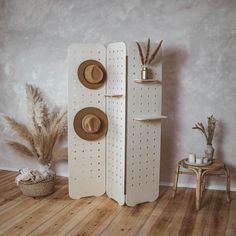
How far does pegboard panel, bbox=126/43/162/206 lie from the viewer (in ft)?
10.8

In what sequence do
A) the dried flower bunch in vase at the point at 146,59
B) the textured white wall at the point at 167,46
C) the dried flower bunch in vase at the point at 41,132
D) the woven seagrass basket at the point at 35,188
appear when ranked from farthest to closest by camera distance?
1. the dried flower bunch in vase at the point at 41,132
2. the textured white wall at the point at 167,46
3. the woven seagrass basket at the point at 35,188
4. the dried flower bunch in vase at the point at 146,59

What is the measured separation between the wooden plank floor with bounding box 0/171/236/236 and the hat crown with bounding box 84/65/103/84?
4.15 ft

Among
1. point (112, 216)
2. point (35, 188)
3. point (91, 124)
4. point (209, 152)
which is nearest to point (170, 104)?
point (209, 152)

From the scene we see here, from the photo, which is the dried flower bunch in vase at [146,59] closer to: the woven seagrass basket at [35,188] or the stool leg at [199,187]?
the stool leg at [199,187]

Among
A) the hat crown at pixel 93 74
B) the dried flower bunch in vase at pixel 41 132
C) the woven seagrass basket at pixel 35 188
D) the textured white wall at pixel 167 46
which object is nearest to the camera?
the hat crown at pixel 93 74

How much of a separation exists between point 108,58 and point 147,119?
77 cm

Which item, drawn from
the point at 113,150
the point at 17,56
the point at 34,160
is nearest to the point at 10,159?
the point at 34,160

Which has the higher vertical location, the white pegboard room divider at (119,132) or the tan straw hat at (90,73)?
the tan straw hat at (90,73)

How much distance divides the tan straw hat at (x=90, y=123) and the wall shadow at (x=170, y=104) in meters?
0.87

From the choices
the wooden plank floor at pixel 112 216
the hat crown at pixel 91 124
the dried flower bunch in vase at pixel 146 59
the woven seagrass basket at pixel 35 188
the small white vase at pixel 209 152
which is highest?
the dried flower bunch in vase at pixel 146 59

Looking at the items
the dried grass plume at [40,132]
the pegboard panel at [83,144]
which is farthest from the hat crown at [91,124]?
the dried grass plume at [40,132]

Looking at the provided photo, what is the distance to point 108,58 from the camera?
3477 millimetres

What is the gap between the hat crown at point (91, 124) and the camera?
3.44 metres

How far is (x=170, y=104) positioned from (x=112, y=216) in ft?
5.05
